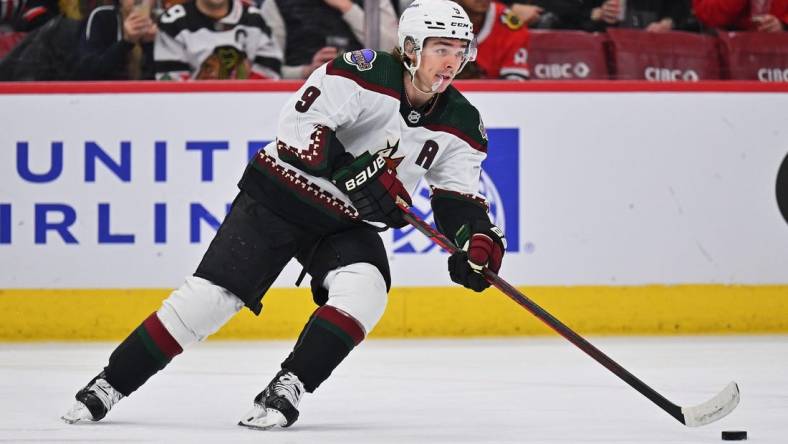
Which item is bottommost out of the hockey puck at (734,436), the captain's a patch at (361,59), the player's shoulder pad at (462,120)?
the hockey puck at (734,436)

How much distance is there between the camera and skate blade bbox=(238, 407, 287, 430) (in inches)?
133

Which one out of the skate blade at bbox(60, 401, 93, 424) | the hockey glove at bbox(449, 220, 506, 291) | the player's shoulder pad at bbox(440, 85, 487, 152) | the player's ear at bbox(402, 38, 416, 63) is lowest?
the skate blade at bbox(60, 401, 93, 424)

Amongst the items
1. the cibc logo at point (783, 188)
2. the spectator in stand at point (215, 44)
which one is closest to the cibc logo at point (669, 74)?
the cibc logo at point (783, 188)

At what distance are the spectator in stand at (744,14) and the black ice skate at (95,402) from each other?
314cm

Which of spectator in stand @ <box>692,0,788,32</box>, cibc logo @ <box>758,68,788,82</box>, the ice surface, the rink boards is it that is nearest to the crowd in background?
the rink boards

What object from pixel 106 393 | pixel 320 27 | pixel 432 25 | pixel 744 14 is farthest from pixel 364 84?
pixel 744 14

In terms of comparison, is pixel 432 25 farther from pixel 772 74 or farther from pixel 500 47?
pixel 772 74

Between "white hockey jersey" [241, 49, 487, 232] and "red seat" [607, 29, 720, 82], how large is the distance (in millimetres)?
2109

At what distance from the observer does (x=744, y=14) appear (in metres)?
5.80

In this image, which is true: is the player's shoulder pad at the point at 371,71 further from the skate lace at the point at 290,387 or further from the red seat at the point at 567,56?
the red seat at the point at 567,56

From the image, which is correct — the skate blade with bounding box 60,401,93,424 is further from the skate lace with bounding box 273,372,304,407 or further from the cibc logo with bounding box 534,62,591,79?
the cibc logo with bounding box 534,62,591,79

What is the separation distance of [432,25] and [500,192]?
81.0 inches

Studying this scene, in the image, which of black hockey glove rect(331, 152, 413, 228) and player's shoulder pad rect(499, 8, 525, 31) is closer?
black hockey glove rect(331, 152, 413, 228)

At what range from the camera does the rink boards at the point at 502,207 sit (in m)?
5.36
